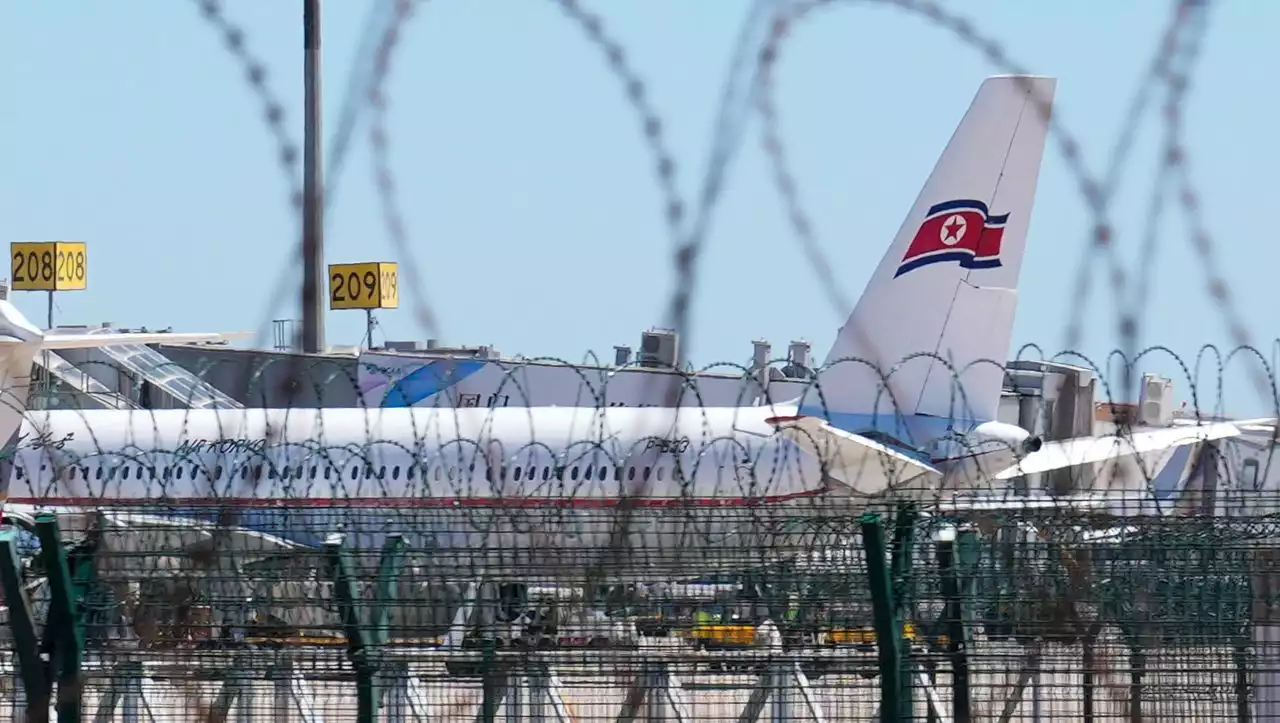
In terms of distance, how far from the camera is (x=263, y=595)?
9.02 meters

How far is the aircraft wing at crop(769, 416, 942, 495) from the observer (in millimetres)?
21312

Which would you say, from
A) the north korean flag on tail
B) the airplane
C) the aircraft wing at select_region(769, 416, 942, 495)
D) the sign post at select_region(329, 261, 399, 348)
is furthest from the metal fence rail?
the sign post at select_region(329, 261, 399, 348)

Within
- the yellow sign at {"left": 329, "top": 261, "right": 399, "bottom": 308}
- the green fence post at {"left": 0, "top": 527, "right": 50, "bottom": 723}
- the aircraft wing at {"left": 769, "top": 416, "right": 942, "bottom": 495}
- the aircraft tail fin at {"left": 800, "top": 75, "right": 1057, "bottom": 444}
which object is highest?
the yellow sign at {"left": 329, "top": 261, "right": 399, "bottom": 308}

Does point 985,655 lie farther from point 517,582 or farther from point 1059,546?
point 517,582

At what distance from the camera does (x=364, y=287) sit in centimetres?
6619

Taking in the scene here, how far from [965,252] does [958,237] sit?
0.77ft

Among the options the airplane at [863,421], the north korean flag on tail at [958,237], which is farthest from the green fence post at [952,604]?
the north korean flag on tail at [958,237]

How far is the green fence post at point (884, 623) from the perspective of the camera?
326 inches

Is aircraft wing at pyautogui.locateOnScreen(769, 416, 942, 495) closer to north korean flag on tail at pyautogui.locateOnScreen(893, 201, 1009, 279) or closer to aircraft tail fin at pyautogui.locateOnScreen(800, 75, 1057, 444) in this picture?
aircraft tail fin at pyautogui.locateOnScreen(800, 75, 1057, 444)

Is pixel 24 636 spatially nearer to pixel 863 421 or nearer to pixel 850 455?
pixel 850 455

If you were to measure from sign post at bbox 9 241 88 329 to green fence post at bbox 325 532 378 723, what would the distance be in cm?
5949

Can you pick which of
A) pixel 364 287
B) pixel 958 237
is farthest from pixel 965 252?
pixel 364 287

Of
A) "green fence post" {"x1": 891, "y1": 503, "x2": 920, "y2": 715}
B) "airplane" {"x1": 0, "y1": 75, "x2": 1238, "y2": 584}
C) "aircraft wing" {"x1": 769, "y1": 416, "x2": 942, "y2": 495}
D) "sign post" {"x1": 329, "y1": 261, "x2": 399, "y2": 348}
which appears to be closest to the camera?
"green fence post" {"x1": 891, "y1": 503, "x2": 920, "y2": 715}

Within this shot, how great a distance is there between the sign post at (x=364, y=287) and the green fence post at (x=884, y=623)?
57.1 meters
